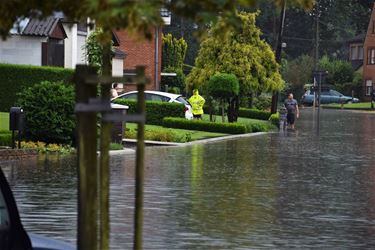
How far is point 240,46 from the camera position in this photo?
48.0 m

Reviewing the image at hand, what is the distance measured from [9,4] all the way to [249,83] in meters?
42.3

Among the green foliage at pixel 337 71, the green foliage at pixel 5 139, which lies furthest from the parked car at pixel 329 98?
the green foliage at pixel 5 139

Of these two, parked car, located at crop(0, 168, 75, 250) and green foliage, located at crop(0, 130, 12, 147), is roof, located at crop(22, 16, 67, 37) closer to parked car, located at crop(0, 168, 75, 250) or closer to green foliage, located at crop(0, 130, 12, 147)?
green foliage, located at crop(0, 130, 12, 147)

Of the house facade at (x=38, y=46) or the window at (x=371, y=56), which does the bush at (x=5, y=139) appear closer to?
the house facade at (x=38, y=46)

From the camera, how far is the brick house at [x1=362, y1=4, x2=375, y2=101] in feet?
339

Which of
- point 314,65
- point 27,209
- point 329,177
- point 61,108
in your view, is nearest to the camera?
point 27,209

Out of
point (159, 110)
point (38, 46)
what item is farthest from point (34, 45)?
point (159, 110)

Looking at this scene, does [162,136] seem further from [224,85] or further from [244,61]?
[244,61]

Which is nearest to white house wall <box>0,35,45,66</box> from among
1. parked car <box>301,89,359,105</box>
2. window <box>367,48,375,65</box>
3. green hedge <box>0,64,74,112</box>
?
green hedge <box>0,64,74,112</box>

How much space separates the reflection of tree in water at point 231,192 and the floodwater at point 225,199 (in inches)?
0.6

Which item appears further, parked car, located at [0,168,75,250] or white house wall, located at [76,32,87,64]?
white house wall, located at [76,32,87,64]

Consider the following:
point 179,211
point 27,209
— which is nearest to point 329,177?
point 179,211

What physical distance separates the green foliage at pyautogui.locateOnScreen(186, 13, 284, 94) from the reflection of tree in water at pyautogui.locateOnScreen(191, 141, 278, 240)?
18.4m

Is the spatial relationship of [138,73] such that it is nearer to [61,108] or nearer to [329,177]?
[329,177]
